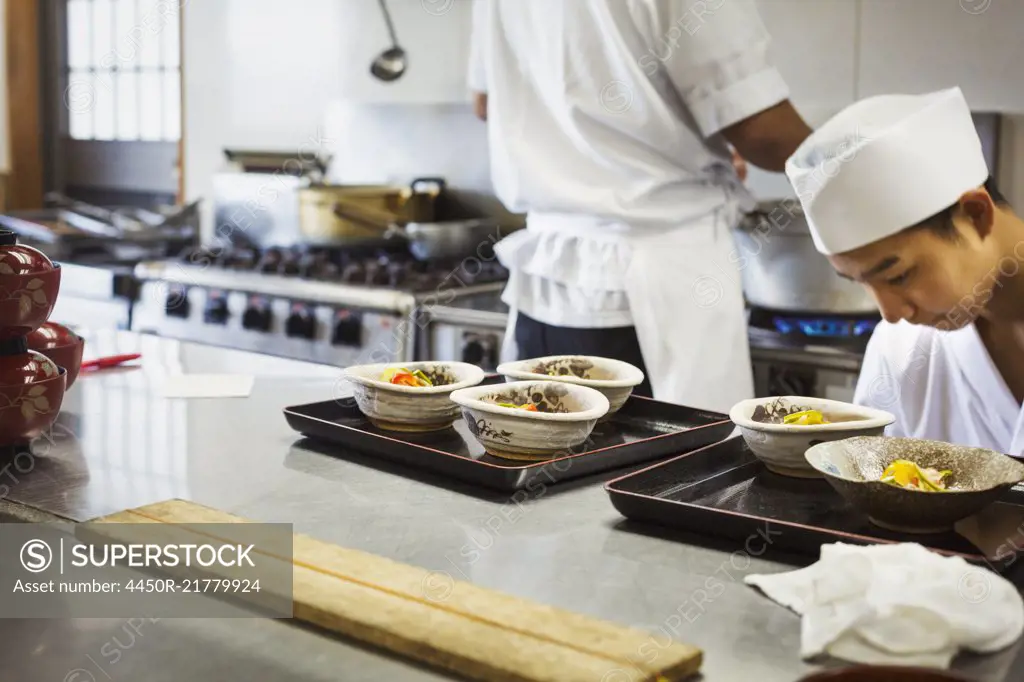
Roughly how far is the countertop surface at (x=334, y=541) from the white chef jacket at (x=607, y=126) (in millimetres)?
790

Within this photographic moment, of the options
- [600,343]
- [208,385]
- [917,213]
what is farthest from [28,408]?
[600,343]

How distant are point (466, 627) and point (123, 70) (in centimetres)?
520

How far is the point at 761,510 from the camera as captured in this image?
1245mm

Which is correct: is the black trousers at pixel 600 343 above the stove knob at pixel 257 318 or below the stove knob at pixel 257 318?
above

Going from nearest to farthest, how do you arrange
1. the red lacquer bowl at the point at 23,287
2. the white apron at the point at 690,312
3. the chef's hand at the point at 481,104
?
the red lacquer bowl at the point at 23,287 → the white apron at the point at 690,312 → the chef's hand at the point at 481,104

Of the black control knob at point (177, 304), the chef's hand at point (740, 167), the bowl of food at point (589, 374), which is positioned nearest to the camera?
the bowl of food at point (589, 374)

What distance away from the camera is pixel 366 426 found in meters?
1.58

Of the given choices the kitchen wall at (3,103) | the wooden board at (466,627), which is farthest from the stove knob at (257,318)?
the kitchen wall at (3,103)

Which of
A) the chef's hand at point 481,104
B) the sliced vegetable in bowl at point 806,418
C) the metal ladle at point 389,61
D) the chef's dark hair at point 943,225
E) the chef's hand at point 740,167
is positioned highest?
the metal ladle at point 389,61

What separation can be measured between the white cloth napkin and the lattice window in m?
4.81

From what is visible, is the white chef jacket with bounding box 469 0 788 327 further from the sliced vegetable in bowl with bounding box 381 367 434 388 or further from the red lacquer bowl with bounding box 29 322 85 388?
the red lacquer bowl with bounding box 29 322 85 388

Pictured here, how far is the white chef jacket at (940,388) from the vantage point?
5.78 feet

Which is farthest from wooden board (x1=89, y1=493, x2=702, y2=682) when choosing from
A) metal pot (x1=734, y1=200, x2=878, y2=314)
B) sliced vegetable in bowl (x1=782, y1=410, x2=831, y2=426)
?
metal pot (x1=734, y1=200, x2=878, y2=314)

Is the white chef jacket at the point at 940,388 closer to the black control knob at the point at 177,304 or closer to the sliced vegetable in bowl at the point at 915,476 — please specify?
the sliced vegetable in bowl at the point at 915,476
